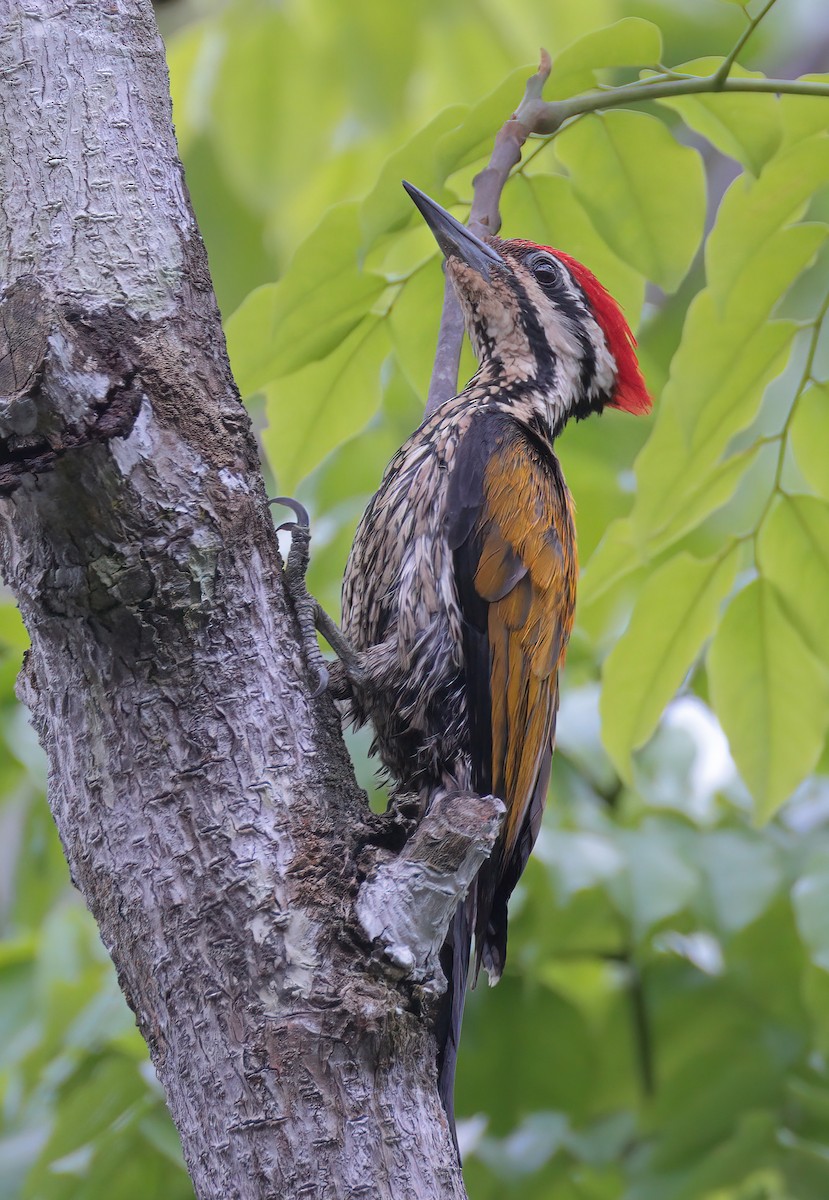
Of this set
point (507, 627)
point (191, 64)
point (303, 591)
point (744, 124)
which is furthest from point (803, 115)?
point (191, 64)

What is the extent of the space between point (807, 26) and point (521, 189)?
11.6ft

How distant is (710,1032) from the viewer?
A: 9.06ft

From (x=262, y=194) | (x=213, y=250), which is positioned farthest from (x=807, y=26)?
(x=262, y=194)

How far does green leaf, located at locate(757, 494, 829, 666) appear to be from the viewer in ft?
7.72

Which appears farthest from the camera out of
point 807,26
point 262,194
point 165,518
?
point 807,26

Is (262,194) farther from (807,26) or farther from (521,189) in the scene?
(807,26)

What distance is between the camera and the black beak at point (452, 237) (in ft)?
7.35

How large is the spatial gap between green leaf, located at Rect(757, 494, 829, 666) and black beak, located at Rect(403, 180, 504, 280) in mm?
768

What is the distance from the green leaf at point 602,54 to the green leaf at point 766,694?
97 centimetres

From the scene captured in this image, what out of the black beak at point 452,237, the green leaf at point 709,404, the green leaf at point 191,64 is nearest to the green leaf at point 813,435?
the green leaf at point 709,404

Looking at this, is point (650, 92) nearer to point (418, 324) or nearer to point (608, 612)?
point (418, 324)

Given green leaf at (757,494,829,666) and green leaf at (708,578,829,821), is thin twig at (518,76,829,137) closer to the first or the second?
green leaf at (757,494,829,666)

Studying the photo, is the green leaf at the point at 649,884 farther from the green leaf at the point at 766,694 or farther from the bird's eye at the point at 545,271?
the bird's eye at the point at 545,271

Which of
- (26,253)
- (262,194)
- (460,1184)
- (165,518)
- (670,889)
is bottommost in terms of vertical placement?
(460,1184)
